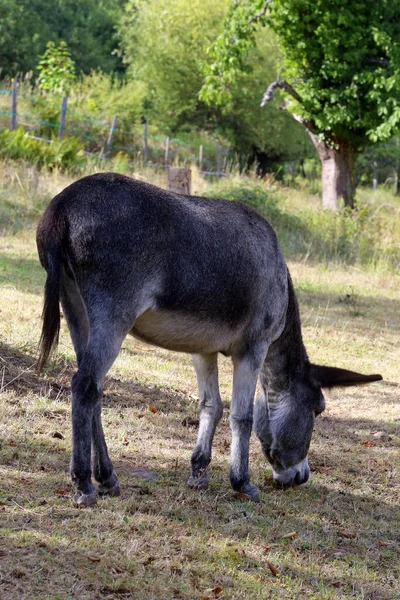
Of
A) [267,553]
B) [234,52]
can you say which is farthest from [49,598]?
[234,52]

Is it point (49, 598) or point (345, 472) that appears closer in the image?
point (49, 598)

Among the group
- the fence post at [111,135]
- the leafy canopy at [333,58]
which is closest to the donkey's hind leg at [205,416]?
the leafy canopy at [333,58]

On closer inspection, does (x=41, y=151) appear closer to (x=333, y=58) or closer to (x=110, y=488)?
(x=333, y=58)

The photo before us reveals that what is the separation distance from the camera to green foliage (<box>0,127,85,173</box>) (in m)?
16.6

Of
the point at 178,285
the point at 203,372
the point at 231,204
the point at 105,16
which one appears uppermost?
the point at 105,16

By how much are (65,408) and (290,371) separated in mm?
1780

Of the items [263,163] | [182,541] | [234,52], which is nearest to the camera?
[182,541]

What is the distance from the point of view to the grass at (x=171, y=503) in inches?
146

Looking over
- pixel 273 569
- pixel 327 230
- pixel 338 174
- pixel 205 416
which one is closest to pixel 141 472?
pixel 205 416

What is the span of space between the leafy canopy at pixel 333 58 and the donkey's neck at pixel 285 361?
1336cm

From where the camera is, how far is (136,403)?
21.5 ft

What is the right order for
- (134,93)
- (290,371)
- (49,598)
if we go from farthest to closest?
(134,93) < (290,371) < (49,598)

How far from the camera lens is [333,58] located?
18938 millimetres

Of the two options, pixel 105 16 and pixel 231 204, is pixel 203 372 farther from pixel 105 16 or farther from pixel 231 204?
pixel 105 16
